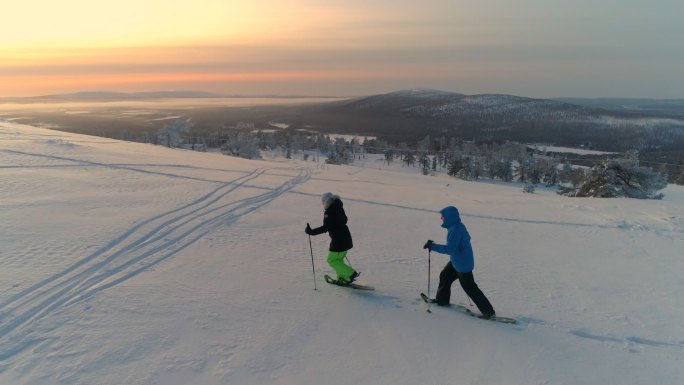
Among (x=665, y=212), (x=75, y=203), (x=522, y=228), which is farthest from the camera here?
(x=665, y=212)

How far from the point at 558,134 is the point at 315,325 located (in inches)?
7014

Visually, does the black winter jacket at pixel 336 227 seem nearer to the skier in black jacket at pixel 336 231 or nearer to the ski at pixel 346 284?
the skier in black jacket at pixel 336 231

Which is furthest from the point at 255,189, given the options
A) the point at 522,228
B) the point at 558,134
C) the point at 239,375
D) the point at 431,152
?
the point at 558,134

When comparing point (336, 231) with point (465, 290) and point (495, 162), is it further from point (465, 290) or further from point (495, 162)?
point (495, 162)

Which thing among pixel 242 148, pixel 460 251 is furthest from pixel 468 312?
pixel 242 148

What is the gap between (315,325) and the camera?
5.94 meters

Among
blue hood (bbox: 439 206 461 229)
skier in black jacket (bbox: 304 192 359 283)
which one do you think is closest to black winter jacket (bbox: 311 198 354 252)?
skier in black jacket (bbox: 304 192 359 283)

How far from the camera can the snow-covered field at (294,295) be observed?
4.96 m

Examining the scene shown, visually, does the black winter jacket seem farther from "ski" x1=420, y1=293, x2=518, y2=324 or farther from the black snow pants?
the black snow pants

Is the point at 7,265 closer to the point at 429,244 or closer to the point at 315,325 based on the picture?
the point at 315,325

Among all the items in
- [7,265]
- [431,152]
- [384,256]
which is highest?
[7,265]

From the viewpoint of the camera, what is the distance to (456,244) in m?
6.49

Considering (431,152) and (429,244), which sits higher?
(429,244)

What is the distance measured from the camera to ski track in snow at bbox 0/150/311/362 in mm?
5348
